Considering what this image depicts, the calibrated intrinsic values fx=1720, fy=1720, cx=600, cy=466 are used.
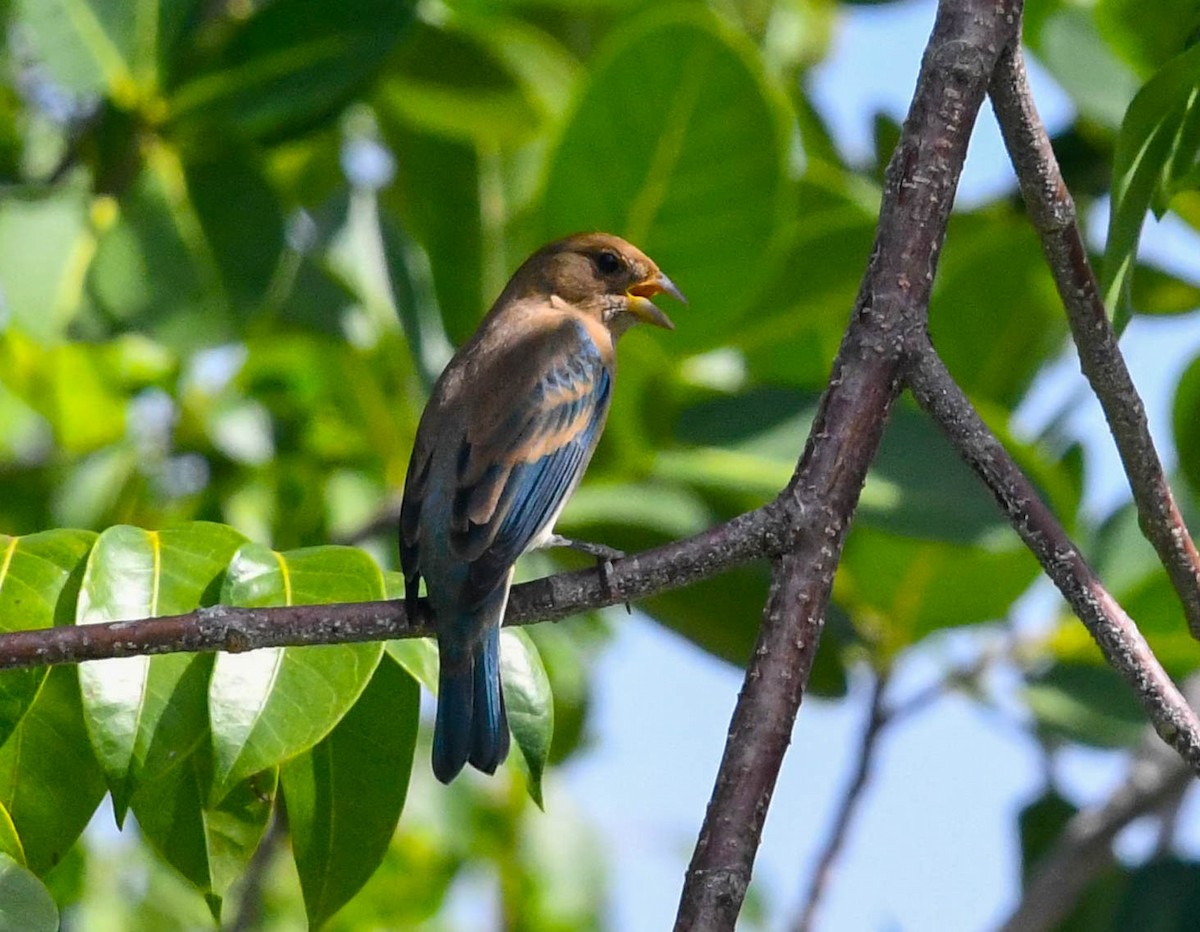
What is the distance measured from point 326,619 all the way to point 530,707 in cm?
50

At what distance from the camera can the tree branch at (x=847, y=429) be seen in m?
2.34

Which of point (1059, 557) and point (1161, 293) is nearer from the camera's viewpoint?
point (1059, 557)

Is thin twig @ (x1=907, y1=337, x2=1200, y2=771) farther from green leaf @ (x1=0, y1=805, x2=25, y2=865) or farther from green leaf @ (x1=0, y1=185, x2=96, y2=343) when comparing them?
green leaf @ (x1=0, y1=185, x2=96, y2=343)

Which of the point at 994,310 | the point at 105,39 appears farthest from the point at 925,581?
the point at 105,39

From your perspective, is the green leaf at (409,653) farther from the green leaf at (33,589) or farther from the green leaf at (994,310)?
the green leaf at (994,310)

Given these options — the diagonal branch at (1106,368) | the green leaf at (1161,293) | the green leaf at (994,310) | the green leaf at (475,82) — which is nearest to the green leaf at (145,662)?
the diagonal branch at (1106,368)

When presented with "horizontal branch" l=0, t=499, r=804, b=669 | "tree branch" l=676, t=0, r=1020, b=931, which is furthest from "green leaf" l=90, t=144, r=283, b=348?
"tree branch" l=676, t=0, r=1020, b=931

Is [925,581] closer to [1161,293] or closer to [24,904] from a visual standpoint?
[1161,293]

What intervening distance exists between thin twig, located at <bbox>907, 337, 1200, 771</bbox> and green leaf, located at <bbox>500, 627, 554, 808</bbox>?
83 cm

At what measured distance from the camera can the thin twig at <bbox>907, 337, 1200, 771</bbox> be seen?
2.45 metres

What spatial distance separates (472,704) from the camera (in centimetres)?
338

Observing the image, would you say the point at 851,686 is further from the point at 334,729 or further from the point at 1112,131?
the point at 334,729

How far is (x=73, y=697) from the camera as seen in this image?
9.59 ft

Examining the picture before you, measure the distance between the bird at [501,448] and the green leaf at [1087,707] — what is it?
Result: 4.92 feet
